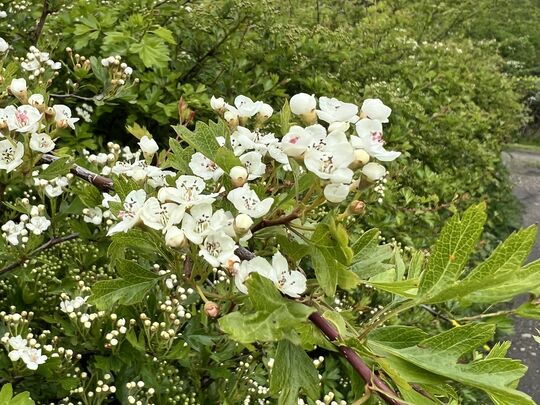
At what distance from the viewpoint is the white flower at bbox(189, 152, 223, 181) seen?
116 centimetres

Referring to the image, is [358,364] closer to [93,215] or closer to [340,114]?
[340,114]

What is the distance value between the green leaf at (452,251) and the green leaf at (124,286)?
49 centimetres

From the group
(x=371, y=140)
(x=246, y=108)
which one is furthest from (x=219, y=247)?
(x=246, y=108)

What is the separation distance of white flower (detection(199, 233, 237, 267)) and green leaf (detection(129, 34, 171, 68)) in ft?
5.83

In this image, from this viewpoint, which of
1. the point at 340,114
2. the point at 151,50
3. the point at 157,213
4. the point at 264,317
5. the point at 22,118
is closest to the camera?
the point at 264,317

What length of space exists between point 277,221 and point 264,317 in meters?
0.22

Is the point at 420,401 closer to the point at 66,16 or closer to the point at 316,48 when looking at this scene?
the point at 66,16

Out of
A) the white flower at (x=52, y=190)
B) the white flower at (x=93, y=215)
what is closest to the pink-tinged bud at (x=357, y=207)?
the white flower at (x=93, y=215)

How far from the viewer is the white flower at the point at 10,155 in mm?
1301

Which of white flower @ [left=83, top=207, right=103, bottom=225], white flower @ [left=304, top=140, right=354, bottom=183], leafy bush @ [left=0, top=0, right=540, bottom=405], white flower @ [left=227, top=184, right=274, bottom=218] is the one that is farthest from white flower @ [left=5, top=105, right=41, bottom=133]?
white flower @ [left=304, top=140, right=354, bottom=183]

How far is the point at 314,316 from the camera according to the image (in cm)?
102

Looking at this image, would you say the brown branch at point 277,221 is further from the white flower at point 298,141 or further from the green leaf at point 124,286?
the green leaf at point 124,286

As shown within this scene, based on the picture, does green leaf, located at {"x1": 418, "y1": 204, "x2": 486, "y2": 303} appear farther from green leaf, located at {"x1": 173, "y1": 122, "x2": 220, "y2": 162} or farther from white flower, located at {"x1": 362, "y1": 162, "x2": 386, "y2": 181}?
green leaf, located at {"x1": 173, "y1": 122, "x2": 220, "y2": 162}

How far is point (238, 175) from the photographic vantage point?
1.05 metres
